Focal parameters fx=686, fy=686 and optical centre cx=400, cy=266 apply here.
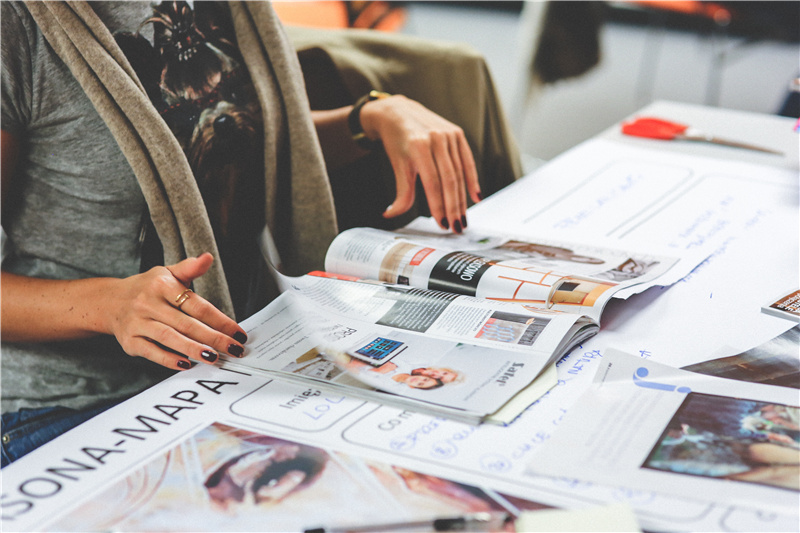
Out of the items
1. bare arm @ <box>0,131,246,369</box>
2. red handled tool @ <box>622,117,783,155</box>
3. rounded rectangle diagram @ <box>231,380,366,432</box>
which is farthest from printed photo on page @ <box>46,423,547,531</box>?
red handled tool @ <box>622,117,783,155</box>

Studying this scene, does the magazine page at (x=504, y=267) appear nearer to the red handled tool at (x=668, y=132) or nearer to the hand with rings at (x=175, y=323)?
the hand with rings at (x=175, y=323)

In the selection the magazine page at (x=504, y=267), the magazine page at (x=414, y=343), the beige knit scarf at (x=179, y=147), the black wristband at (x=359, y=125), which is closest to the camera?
the magazine page at (x=414, y=343)

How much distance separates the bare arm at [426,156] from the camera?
87cm

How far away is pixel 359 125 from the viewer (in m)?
1.04

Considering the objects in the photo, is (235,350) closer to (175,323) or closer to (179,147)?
(175,323)

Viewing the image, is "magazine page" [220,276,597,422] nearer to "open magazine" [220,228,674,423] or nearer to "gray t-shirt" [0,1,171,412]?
"open magazine" [220,228,674,423]

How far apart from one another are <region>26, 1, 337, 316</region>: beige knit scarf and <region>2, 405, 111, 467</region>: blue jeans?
7.9 inches

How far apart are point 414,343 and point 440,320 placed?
40 millimetres

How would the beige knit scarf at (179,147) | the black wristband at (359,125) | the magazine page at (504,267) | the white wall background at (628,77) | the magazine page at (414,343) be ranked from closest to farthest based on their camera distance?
the magazine page at (414,343) < the magazine page at (504,267) < the beige knit scarf at (179,147) < the black wristband at (359,125) < the white wall background at (628,77)

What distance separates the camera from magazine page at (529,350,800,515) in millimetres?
424

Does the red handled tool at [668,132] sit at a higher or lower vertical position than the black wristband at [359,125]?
lower

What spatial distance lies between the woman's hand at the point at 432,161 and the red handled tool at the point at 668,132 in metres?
0.39

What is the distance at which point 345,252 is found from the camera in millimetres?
766

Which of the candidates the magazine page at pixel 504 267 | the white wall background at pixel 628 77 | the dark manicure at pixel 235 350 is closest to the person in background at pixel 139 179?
the dark manicure at pixel 235 350
